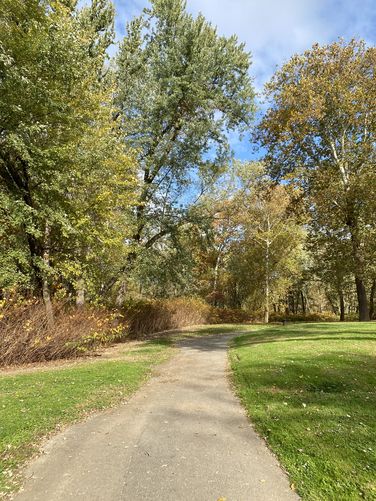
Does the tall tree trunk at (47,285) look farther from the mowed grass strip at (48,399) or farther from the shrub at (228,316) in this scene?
the shrub at (228,316)

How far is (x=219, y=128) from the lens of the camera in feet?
65.3

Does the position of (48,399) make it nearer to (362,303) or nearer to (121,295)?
(121,295)

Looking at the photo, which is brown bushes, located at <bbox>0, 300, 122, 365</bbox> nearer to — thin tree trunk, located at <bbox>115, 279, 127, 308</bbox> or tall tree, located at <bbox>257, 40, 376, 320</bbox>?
thin tree trunk, located at <bbox>115, 279, 127, 308</bbox>

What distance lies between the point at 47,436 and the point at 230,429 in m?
2.58

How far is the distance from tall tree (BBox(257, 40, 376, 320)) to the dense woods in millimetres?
92

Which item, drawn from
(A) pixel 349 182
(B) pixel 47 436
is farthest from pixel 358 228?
(B) pixel 47 436

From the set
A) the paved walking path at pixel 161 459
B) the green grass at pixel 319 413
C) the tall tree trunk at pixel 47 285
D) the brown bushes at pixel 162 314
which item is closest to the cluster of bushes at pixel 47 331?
the tall tree trunk at pixel 47 285

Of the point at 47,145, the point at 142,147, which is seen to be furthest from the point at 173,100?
the point at 47,145

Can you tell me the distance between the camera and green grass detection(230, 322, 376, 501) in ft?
11.1

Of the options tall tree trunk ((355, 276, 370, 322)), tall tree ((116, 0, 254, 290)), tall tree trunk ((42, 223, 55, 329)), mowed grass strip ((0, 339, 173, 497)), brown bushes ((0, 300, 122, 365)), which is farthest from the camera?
tall tree trunk ((355, 276, 370, 322))

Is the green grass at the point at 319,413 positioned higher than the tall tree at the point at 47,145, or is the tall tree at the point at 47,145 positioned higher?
the tall tree at the point at 47,145

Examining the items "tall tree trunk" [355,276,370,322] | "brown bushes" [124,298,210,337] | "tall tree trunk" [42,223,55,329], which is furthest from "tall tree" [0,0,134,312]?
"tall tree trunk" [355,276,370,322]

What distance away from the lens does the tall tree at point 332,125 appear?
1877cm

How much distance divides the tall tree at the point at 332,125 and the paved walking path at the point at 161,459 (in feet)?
51.6
